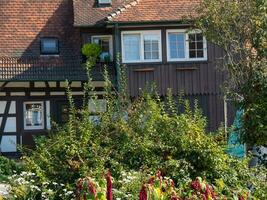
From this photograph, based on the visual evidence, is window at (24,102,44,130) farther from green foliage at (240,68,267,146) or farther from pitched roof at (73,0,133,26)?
green foliage at (240,68,267,146)

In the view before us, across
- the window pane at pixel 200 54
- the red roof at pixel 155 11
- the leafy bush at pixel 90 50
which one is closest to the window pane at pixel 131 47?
the red roof at pixel 155 11

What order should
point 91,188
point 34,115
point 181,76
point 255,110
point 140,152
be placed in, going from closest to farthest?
point 91,188, point 140,152, point 255,110, point 181,76, point 34,115

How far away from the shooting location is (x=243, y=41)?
15.5 meters

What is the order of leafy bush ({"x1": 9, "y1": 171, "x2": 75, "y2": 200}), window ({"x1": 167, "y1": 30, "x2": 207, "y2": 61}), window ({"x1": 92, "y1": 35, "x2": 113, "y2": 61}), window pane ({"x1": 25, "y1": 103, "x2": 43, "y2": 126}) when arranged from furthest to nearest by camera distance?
window pane ({"x1": 25, "y1": 103, "x2": 43, "y2": 126}), window ({"x1": 92, "y1": 35, "x2": 113, "y2": 61}), window ({"x1": 167, "y1": 30, "x2": 207, "y2": 61}), leafy bush ({"x1": 9, "y1": 171, "x2": 75, "y2": 200})

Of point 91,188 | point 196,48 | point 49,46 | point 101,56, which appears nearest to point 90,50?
point 101,56

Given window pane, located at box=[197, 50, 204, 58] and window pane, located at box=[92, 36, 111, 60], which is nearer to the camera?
window pane, located at box=[197, 50, 204, 58]

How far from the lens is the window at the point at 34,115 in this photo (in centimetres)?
2572

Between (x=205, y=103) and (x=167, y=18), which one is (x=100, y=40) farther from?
(x=205, y=103)

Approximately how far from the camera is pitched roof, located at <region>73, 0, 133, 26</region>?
2530 cm

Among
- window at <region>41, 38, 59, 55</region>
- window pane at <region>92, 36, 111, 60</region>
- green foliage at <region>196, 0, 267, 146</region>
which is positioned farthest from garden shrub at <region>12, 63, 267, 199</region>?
window at <region>41, 38, 59, 55</region>

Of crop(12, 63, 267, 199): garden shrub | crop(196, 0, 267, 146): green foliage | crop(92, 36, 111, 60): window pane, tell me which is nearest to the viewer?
crop(12, 63, 267, 199): garden shrub

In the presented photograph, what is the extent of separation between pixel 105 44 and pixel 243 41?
11020 millimetres

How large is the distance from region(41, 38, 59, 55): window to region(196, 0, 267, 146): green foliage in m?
10.9

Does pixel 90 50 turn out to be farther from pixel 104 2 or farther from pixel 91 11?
pixel 104 2
